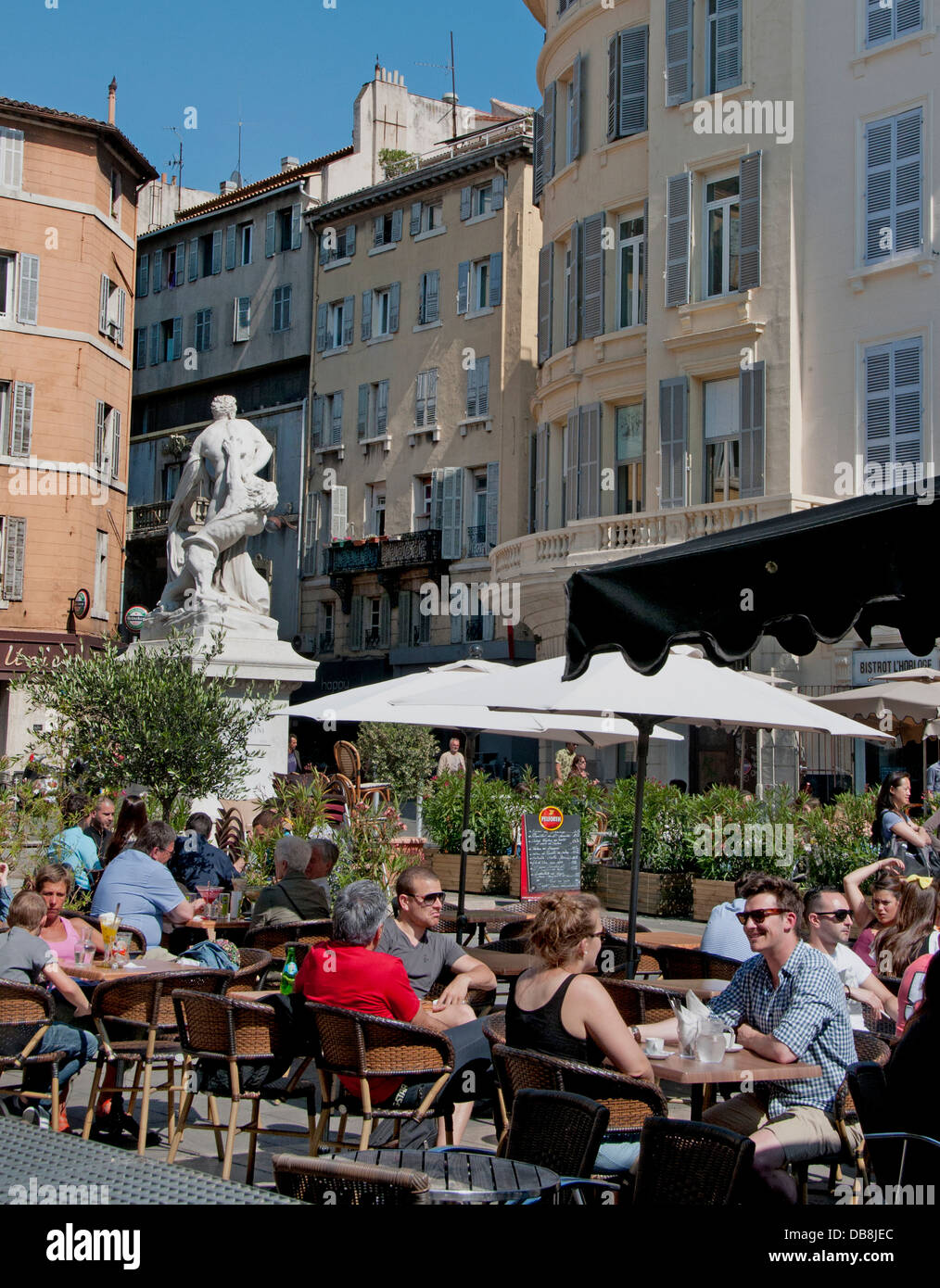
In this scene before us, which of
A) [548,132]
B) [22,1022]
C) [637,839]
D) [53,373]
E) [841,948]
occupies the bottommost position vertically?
[22,1022]

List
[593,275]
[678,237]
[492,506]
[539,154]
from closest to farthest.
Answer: [678,237]
[593,275]
[539,154]
[492,506]

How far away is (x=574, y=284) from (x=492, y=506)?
968cm

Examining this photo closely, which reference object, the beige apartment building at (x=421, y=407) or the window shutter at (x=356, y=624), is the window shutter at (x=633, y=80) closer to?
the beige apartment building at (x=421, y=407)

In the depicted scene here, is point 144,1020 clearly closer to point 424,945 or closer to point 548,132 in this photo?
point 424,945

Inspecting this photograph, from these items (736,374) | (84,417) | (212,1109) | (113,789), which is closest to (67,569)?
(84,417)

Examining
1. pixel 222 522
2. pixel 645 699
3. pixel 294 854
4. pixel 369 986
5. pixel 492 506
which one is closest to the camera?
pixel 369 986

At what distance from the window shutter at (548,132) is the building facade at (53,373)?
12.1m

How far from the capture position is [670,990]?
6992mm

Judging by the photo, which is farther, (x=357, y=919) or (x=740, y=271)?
(x=740, y=271)

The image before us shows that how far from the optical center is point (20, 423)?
1409 inches

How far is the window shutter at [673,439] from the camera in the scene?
1056 inches

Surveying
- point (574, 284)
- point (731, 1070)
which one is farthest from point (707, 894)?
point (574, 284)

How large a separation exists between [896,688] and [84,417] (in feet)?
81.3
